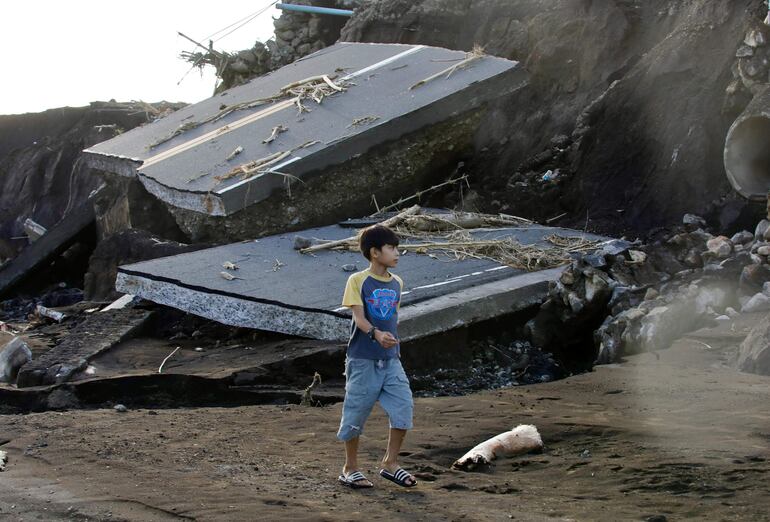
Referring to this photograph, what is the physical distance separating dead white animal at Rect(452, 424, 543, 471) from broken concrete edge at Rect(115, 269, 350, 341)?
2302 mm

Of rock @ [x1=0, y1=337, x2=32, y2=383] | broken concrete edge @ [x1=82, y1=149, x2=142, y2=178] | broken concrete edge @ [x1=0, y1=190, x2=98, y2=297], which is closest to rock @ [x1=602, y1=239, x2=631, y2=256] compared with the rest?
rock @ [x1=0, y1=337, x2=32, y2=383]

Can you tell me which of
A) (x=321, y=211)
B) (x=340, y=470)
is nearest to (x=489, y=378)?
(x=340, y=470)

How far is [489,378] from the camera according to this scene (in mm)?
7531

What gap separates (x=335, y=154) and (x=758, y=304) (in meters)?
4.39

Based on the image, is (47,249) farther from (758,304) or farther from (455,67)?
(758,304)

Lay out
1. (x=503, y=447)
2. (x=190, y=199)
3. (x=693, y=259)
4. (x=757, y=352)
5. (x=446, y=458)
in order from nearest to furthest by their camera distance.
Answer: (x=503, y=447) → (x=446, y=458) → (x=757, y=352) → (x=693, y=259) → (x=190, y=199)

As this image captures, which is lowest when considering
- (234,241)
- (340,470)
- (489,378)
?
(489,378)

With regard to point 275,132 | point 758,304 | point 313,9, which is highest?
point 313,9

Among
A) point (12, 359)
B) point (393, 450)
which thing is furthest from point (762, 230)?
point (12, 359)

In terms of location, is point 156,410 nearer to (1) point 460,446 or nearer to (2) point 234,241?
(1) point 460,446

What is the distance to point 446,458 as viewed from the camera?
16.9 ft

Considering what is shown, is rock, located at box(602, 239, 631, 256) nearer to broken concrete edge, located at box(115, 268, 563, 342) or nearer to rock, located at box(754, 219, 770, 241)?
broken concrete edge, located at box(115, 268, 563, 342)

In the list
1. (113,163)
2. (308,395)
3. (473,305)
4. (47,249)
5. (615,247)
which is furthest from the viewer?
(47,249)

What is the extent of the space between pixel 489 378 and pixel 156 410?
233 cm
